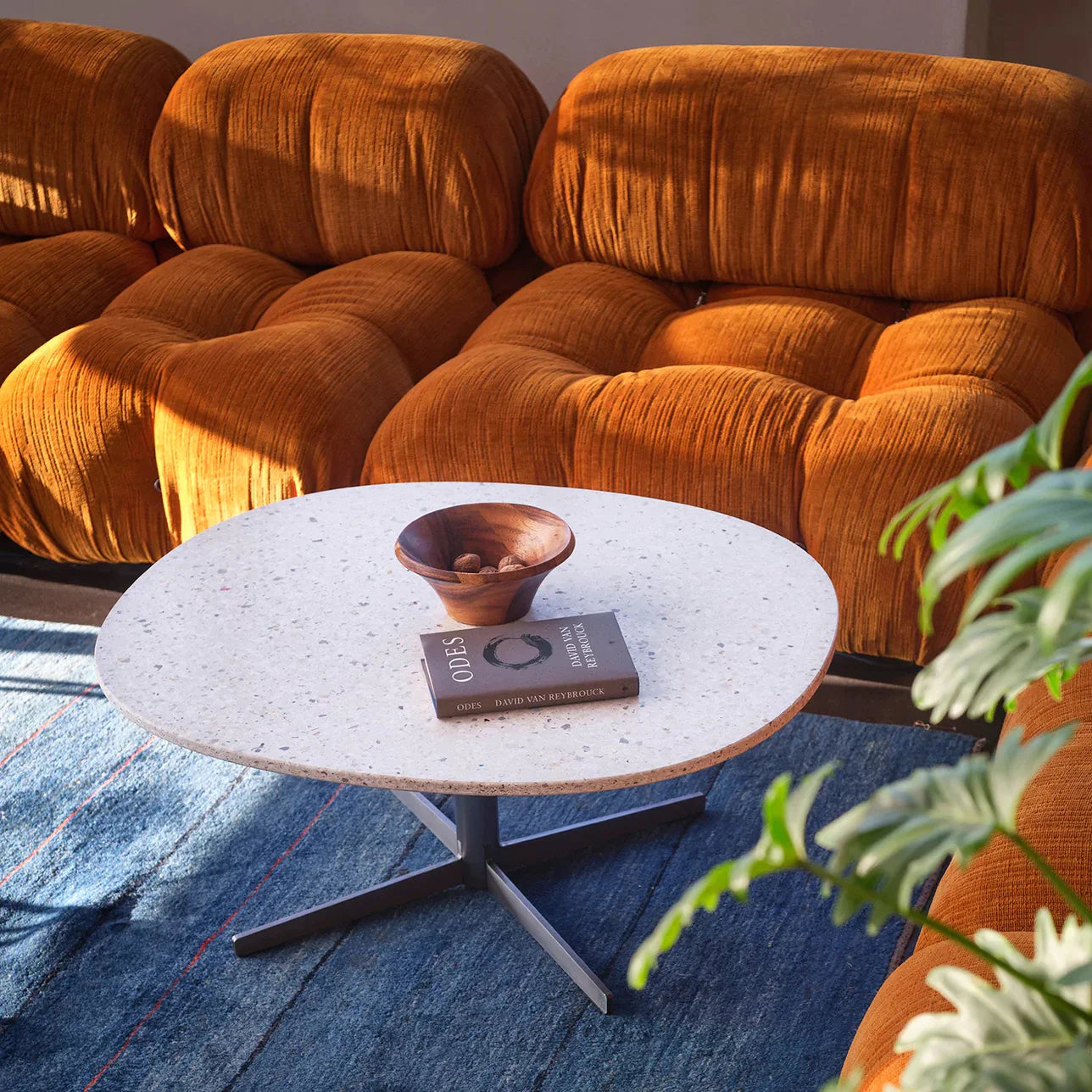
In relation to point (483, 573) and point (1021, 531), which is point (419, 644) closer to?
point (483, 573)

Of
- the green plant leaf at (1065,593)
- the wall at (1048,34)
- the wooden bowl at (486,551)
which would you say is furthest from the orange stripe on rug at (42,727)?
the wall at (1048,34)

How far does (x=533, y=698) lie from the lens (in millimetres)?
1103

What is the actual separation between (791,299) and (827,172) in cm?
22

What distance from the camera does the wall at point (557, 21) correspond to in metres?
2.57

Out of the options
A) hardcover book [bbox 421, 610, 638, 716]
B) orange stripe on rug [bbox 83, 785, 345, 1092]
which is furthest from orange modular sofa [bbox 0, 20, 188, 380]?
hardcover book [bbox 421, 610, 638, 716]

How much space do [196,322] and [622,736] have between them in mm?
1542

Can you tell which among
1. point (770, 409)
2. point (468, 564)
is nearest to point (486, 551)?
point (468, 564)

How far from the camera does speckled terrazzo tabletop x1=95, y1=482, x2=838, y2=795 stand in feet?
3.43

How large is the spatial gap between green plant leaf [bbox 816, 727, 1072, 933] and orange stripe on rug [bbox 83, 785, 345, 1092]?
1.10 metres

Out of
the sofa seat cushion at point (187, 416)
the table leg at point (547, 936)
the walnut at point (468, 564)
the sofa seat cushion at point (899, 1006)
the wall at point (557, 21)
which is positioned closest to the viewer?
the sofa seat cushion at point (899, 1006)

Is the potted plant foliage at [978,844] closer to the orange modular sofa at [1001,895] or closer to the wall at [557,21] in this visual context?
the orange modular sofa at [1001,895]

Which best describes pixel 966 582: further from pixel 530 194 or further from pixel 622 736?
pixel 530 194

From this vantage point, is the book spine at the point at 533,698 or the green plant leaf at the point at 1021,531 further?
the book spine at the point at 533,698

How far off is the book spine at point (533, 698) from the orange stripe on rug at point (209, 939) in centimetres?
54
